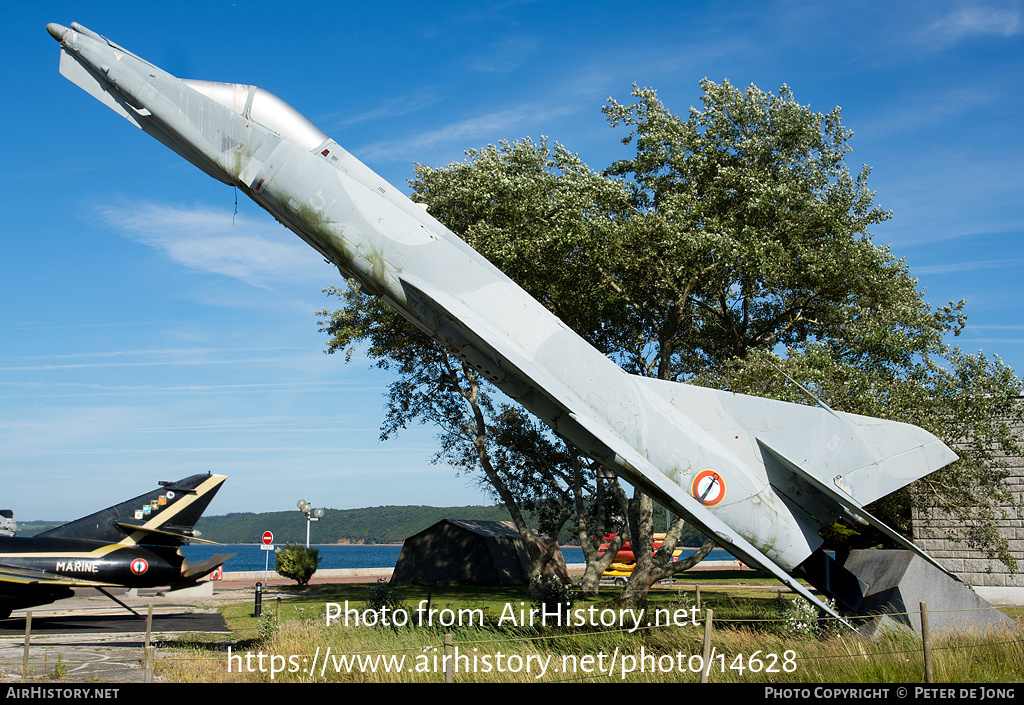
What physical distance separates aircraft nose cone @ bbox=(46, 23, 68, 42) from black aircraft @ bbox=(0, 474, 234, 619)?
1040cm

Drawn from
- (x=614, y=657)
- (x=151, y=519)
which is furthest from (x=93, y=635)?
(x=614, y=657)

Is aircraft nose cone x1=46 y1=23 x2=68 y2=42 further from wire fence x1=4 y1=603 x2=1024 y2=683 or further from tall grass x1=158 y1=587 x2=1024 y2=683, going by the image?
tall grass x1=158 y1=587 x2=1024 y2=683

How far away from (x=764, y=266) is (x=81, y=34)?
12.6 m

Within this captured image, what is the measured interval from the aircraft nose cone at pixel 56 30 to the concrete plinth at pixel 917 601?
1333 centimetres

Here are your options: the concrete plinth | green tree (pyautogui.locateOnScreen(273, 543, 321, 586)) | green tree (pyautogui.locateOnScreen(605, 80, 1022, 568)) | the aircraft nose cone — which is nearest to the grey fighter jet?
the aircraft nose cone

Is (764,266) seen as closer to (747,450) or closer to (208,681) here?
(747,450)

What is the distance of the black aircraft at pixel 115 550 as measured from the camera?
15.5 metres

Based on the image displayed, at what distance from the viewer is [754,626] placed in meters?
11.3

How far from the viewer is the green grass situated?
8.18 m

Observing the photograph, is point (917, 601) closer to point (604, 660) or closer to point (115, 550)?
point (604, 660)

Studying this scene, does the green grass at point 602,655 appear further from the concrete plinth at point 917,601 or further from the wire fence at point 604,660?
the concrete plinth at point 917,601

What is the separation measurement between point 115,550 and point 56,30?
37.4 ft

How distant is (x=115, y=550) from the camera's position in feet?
53.0
